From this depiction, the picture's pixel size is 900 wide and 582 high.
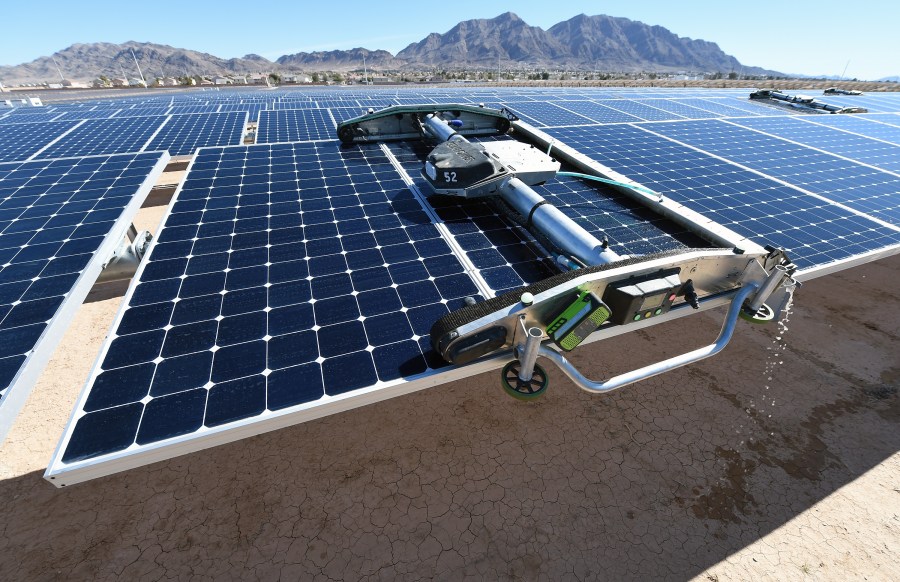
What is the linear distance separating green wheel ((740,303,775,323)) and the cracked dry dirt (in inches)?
189

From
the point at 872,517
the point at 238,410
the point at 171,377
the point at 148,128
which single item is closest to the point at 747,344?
the point at 872,517

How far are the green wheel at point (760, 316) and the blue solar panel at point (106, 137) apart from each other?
78.8 ft

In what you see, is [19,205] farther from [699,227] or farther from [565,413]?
[699,227]

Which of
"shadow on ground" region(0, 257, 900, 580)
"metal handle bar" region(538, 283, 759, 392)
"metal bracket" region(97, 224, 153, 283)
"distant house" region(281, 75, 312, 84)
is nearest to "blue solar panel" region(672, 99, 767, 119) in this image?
"shadow on ground" region(0, 257, 900, 580)

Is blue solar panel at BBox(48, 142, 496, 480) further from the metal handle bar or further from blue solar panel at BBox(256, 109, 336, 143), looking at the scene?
blue solar panel at BBox(256, 109, 336, 143)

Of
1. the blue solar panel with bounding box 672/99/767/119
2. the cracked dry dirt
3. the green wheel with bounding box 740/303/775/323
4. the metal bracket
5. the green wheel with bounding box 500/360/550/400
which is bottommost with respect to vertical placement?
the cracked dry dirt

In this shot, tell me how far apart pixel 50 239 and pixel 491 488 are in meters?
12.0

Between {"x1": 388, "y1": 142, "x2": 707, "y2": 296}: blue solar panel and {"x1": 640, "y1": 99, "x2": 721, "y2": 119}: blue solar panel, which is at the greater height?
{"x1": 640, "y1": 99, "x2": 721, "y2": 119}: blue solar panel

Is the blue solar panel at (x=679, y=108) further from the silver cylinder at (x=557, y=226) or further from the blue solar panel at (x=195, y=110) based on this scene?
the blue solar panel at (x=195, y=110)

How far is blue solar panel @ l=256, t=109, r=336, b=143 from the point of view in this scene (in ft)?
52.3

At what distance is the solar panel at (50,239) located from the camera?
583 cm

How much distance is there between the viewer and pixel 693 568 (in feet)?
27.1

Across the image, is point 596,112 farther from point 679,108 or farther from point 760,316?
point 760,316

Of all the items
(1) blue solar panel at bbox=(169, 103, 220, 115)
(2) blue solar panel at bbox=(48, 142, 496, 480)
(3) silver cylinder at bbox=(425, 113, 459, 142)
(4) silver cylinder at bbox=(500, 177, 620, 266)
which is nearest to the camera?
Result: (2) blue solar panel at bbox=(48, 142, 496, 480)
